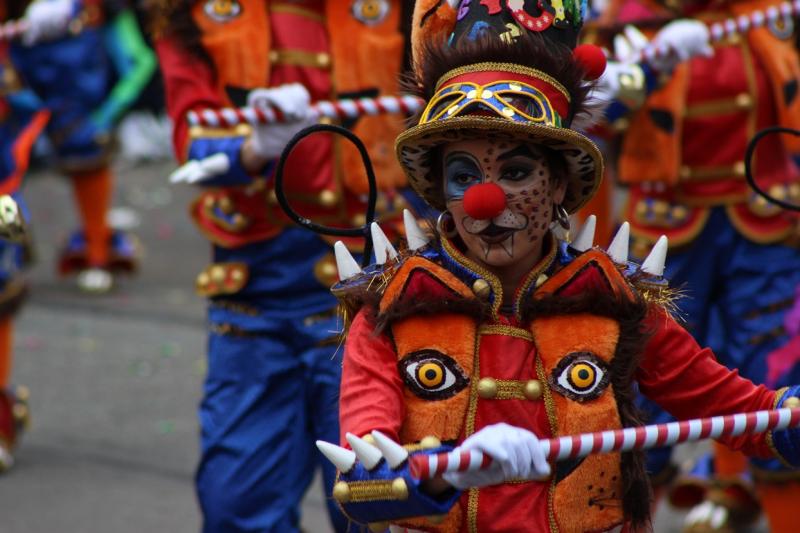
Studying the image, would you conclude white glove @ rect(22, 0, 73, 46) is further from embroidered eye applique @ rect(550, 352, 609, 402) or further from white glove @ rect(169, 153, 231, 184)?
embroidered eye applique @ rect(550, 352, 609, 402)

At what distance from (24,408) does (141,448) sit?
0.60 meters

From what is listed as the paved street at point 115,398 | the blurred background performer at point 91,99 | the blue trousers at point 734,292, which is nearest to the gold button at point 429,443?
the blue trousers at point 734,292

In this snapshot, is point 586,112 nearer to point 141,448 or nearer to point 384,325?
point 384,325

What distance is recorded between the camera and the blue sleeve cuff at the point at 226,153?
4.05m

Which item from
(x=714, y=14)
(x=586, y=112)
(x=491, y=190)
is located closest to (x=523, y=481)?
(x=491, y=190)

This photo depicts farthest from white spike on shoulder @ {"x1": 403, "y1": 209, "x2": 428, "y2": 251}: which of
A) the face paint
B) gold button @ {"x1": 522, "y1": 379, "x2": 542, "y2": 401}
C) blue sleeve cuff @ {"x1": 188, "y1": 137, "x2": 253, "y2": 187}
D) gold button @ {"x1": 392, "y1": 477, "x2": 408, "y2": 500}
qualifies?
blue sleeve cuff @ {"x1": 188, "y1": 137, "x2": 253, "y2": 187}

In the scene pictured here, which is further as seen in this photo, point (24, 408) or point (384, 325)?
point (24, 408)

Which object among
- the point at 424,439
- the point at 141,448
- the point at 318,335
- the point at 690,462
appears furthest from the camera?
the point at 141,448

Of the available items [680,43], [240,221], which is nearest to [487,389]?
[240,221]

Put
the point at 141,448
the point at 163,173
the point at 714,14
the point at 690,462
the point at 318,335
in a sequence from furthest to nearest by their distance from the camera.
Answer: the point at 163,173
the point at 141,448
the point at 690,462
the point at 714,14
the point at 318,335

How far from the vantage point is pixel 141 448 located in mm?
6367

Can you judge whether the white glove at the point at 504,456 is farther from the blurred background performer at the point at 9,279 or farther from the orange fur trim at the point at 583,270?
the blurred background performer at the point at 9,279

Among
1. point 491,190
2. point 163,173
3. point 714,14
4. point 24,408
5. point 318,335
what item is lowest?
point 163,173

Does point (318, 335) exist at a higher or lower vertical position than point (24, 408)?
higher
